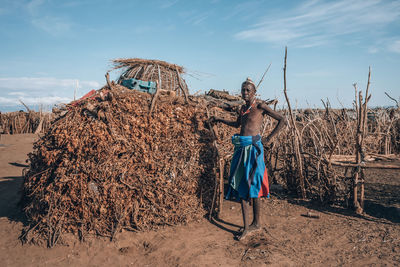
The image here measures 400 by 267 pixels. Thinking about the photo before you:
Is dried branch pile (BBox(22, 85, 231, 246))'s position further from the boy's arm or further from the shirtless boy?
the boy's arm

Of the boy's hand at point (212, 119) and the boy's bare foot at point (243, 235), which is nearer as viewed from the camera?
the boy's bare foot at point (243, 235)

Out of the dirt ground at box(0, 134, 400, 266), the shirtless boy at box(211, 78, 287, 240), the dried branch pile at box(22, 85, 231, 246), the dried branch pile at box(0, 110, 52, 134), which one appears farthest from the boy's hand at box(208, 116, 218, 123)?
the dried branch pile at box(0, 110, 52, 134)

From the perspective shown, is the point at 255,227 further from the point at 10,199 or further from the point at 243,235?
the point at 10,199

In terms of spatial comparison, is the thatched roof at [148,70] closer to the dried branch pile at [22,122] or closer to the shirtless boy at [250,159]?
the shirtless boy at [250,159]

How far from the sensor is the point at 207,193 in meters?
4.02

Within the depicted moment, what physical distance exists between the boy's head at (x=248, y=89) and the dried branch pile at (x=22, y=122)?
14.5 m

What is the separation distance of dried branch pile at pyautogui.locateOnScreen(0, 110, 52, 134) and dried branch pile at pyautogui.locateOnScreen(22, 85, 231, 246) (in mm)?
13086

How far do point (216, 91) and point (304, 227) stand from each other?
3.06 m

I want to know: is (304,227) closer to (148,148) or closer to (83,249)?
(148,148)

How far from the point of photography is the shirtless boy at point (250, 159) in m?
3.32

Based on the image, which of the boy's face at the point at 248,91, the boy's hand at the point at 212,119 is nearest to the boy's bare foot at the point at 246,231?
the boy's hand at the point at 212,119

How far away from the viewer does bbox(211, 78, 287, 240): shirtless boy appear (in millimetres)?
3324

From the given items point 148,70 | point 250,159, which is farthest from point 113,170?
point 148,70

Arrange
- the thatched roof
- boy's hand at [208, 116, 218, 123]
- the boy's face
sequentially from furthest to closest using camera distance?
the thatched roof, boy's hand at [208, 116, 218, 123], the boy's face
